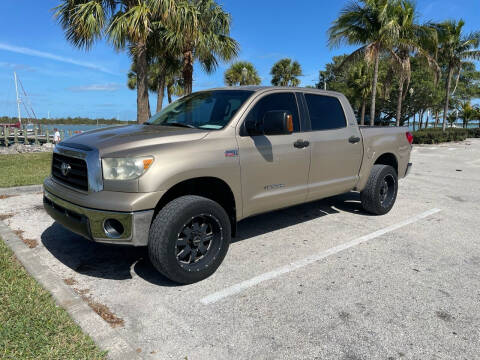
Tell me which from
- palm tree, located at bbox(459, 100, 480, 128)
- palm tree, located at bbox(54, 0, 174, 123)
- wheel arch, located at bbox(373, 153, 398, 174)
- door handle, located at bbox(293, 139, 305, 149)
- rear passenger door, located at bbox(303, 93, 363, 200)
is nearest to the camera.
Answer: door handle, located at bbox(293, 139, 305, 149)

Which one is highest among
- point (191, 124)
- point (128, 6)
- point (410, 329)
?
point (128, 6)

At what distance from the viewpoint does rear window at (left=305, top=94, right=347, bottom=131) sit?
4.41m

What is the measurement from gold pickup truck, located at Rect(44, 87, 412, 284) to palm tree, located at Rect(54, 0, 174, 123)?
24.3 feet

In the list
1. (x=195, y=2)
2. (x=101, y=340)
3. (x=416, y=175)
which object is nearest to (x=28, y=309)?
(x=101, y=340)

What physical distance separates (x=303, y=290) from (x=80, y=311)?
1.84 meters

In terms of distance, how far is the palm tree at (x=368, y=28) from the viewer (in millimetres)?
17234

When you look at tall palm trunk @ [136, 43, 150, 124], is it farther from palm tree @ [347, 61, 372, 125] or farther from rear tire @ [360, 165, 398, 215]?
palm tree @ [347, 61, 372, 125]

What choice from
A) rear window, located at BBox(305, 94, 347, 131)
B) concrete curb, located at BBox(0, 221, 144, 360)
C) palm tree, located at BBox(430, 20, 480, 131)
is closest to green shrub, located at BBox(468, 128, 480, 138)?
palm tree, located at BBox(430, 20, 480, 131)

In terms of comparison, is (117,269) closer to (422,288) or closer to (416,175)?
(422,288)

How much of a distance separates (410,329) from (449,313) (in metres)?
0.47

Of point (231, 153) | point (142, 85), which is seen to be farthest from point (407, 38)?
point (231, 153)

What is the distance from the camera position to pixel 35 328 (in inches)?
96.1

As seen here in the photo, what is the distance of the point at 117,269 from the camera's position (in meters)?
3.62

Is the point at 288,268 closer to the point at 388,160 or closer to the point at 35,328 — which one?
the point at 35,328
